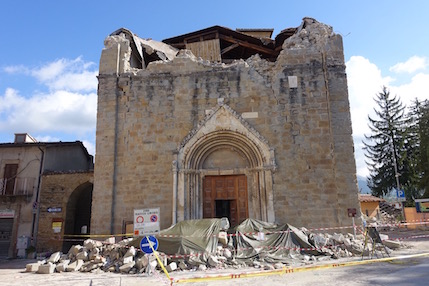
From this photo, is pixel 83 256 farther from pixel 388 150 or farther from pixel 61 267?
pixel 388 150

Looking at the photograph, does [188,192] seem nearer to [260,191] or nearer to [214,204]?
[214,204]

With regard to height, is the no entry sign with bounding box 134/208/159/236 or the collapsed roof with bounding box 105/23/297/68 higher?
the collapsed roof with bounding box 105/23/297/68

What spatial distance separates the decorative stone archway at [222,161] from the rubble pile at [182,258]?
2.33 meters

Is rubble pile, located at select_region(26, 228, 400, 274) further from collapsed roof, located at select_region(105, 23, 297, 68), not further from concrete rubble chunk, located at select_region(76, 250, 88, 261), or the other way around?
collapsed roof, located at select_region(105, 23, 297, 68)

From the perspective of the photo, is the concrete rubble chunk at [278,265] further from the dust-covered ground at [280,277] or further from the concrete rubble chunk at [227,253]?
the concrete rubble chunk at [227,253]

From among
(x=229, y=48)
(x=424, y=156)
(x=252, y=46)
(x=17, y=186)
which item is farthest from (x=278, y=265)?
(x=424, y=156)

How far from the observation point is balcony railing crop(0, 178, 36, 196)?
15664mm

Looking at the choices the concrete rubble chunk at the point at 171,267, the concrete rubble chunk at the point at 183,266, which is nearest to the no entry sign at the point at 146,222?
the concrete rubble chunk at the point at 171,267

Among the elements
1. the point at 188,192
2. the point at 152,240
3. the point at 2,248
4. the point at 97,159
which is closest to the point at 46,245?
the point at 2,248

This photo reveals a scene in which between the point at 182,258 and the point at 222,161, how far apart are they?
4753mm

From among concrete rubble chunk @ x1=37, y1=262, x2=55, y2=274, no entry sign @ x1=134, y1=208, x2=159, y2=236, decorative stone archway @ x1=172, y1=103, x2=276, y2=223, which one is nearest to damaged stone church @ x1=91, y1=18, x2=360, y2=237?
decorative stone archway @ x1=172, y1=103, x2=276, y2=223

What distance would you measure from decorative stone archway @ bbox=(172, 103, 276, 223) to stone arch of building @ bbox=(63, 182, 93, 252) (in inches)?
251

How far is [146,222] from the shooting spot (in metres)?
7.36

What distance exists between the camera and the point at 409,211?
745 inches
